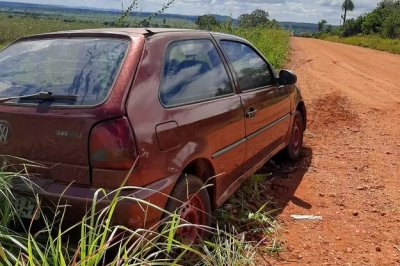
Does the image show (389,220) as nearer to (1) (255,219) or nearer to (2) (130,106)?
(1) (255,219)

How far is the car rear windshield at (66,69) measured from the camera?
2.83 m

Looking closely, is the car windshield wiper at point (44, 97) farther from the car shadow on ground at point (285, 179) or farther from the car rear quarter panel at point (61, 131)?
the car shadow on ground at point (285, 179)

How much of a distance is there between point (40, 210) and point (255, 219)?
2024 mm

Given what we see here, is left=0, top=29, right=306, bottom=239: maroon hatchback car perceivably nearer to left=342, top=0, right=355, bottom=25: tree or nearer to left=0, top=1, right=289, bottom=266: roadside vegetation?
left=0, top=1, right=289, bottom=266: roadside vegetation

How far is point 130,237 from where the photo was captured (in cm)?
216

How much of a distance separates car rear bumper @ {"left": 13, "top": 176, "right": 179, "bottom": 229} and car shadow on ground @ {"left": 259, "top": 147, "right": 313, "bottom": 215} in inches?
71.6

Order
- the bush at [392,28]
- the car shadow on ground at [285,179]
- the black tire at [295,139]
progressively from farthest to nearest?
the bush at [392,28] < the black tire at [295,139] < the car shadow on ground at [285,179]

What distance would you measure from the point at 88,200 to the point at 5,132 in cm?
73

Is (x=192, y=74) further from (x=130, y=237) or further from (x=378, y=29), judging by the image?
(x=378, y=29)

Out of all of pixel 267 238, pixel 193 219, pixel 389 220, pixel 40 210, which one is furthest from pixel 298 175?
pixel 40 210

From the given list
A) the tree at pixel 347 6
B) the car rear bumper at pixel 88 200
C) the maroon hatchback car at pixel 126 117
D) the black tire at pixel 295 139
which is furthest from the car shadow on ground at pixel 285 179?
the tree at pixel 347 6

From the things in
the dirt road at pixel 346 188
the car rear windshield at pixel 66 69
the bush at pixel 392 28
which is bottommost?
the dirt road at pixel 346 188

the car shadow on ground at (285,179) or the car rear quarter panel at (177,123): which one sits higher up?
the car rear quarter panel at (177,123)

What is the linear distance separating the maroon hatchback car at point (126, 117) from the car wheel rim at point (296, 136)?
2.08 metres
